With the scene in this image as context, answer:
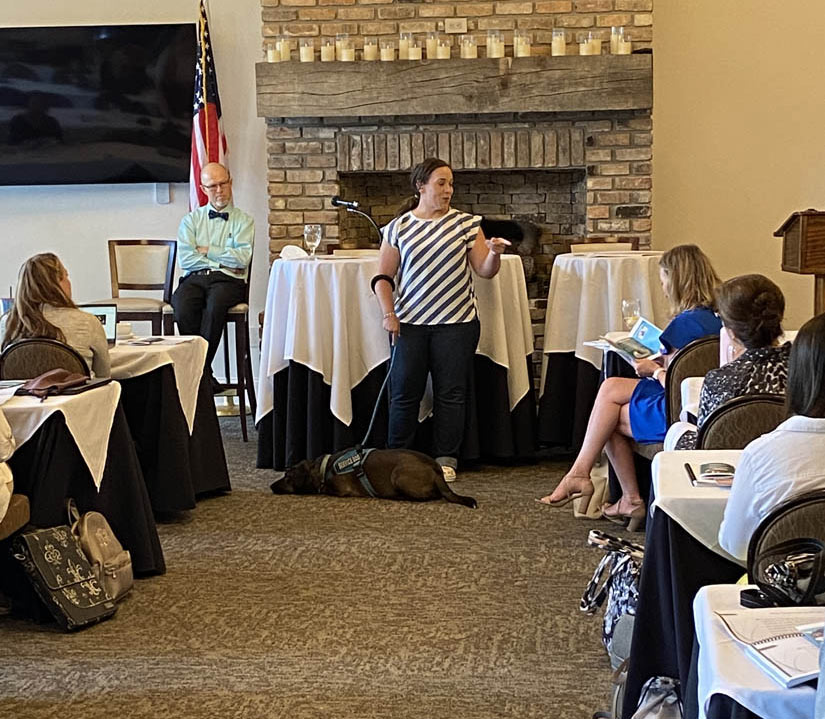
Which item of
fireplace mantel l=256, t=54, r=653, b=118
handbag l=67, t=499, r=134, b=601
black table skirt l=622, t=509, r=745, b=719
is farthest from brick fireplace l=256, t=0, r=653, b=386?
black table skirt l=622, t=509, r=745, b=719

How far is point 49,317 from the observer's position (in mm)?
4441

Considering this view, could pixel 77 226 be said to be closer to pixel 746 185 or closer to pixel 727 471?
pixel 746 185

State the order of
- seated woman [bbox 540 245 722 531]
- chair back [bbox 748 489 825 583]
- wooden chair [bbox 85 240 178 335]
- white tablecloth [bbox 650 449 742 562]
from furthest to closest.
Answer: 1. wooden chair [bbox 85 240 178 335]
2. seated woman [bbox 540 245 722 531]
3. white tablecloth [bbox 650 449 742 562]
4. chair back [bbox 748 489 825 583]

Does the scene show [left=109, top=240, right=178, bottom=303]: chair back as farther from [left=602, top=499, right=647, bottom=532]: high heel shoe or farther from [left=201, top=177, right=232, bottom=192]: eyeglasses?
[left=602, top=499, right=647, bottom=532]: high heel shoe

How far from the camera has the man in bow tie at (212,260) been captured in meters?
6.91

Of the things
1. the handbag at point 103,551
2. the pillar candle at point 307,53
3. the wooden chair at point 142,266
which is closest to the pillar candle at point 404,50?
Answer: the pillar candle at point 307,53

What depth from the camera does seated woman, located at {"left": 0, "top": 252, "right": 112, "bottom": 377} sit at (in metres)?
4.38

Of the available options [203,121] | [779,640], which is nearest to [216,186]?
[203,121]

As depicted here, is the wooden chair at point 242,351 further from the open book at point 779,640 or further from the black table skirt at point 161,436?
the open book at point 779,640

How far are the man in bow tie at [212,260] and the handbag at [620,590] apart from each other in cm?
406

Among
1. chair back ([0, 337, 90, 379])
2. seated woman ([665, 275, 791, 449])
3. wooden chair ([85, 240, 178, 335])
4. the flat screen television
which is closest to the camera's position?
seated woman ([665, 275, 791, 449])

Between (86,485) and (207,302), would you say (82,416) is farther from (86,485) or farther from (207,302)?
(207,302)

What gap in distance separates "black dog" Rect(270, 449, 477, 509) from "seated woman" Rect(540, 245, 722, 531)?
2.30ft

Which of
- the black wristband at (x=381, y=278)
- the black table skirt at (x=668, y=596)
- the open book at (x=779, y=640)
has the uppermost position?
the black wristband at (x=381, y=278)
